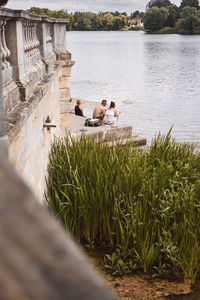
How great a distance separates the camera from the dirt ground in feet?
16.1

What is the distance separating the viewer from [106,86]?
40469 mm

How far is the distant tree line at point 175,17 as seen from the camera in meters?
125

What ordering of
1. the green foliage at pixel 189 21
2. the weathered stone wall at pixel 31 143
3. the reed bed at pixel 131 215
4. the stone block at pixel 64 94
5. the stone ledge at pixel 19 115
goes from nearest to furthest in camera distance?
the stone ledge at pixel 19 115
the weathered stone wall at pixel 31 143
the reed bed at pixel 131 215
the stone block at pixel 64 94
the green foliage at pixel 189 21

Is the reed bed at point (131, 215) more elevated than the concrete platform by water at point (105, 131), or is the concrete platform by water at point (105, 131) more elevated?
the reed bed at point (131, 215)

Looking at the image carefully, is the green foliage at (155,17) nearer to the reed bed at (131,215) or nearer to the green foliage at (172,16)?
the green foliage at (172,16)

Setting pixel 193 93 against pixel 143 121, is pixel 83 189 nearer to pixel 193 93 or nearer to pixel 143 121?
pixel 143 121

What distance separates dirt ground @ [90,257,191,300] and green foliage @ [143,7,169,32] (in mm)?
139327

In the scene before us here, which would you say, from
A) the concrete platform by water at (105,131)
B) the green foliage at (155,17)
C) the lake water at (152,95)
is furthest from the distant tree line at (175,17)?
the concrete platform by water at (105,131)

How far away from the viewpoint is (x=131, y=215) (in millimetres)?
5273

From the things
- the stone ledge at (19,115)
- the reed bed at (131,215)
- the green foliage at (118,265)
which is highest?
the stone ledge at (19,115)

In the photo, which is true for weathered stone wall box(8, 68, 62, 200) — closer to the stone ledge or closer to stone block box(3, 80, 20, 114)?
the stone ledge

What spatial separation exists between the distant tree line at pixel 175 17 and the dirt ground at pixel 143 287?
12649 centimetres

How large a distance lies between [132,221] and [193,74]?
151 feet

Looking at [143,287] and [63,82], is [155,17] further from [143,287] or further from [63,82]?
[143,287]
